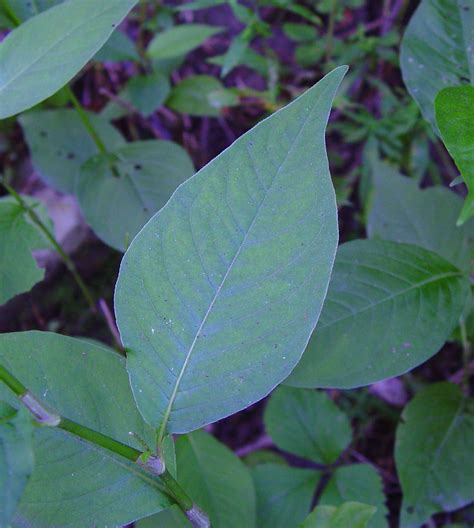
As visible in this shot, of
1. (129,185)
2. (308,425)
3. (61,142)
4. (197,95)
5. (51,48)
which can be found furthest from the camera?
(197,95)

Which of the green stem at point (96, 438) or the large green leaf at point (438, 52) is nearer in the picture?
the green stem at point (96, 438)

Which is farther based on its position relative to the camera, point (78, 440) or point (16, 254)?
point (16, 254)

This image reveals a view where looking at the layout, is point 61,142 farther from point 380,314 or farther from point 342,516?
point 342,516

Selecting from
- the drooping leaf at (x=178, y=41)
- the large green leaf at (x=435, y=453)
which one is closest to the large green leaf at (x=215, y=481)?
the large green leaf at (x=435, y=453)

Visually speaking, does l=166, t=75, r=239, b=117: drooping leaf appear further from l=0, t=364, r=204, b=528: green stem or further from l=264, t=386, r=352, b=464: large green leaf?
l=0, t=364, r=204, b=528: green stem

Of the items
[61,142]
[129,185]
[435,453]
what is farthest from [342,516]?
[61,142]

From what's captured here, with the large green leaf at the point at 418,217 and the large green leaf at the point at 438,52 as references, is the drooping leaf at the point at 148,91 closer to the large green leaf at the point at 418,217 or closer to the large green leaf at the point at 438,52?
the large green leaf at the point at 418,217
